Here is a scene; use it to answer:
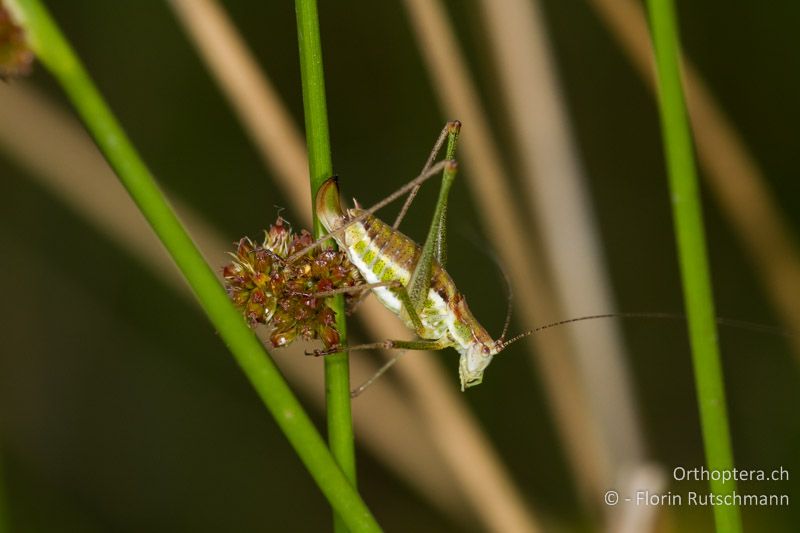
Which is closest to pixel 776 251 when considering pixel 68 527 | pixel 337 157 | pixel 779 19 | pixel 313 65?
pixel 779 19

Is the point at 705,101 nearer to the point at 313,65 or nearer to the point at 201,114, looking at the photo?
the point at 313,65

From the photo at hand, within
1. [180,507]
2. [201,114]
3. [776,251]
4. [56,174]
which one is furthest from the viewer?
[201,114]

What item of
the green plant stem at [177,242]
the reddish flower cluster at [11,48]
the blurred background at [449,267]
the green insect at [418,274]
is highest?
the blurred background at [449,267]

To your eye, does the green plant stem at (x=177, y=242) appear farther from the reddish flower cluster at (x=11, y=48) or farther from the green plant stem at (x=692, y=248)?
the green plant stem at (x=692, y=248)

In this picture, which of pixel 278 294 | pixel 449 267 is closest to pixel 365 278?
pixel 278 294

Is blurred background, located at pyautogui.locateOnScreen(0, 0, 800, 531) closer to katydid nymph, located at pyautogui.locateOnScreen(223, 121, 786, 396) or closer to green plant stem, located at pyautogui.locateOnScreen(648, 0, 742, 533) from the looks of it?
katydid nymph, located at pyautogui.locateOnScreen(223, 121, 786, 396)

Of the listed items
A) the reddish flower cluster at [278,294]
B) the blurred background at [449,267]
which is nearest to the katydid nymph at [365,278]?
the reddish flower cluster at [278,294]

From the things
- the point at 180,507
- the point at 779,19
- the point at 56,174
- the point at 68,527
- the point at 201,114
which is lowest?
the point at 68,527

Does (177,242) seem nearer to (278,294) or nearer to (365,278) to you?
(278,294)
